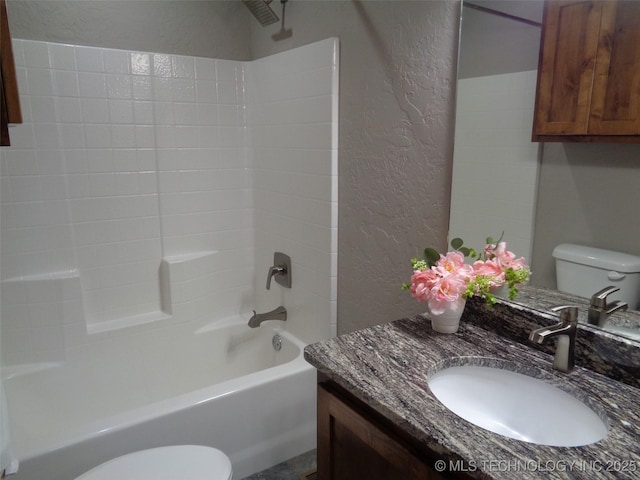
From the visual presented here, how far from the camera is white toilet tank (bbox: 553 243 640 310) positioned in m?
1.09

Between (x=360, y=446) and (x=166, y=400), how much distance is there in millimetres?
947

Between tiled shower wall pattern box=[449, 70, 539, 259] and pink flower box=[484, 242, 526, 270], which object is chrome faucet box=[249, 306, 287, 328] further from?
pink flower box=[484, 242, 526, 270]

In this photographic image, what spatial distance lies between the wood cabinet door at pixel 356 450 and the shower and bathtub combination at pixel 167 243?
2.27 feet

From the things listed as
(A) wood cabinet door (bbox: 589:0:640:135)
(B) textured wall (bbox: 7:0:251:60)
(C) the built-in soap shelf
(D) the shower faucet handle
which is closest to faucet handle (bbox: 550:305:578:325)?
(A) wood cabinet door (bbox: 589:0:640:135)

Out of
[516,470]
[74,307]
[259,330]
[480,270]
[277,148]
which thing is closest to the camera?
[516,470]

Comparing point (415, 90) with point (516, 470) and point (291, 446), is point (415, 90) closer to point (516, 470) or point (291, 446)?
point (516, 470)

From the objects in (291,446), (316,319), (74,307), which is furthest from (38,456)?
(316,319)

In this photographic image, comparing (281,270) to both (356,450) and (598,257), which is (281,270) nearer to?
(356,450)

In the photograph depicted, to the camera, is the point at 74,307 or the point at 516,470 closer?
the point at 516,470

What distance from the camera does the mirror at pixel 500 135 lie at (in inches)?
49.4

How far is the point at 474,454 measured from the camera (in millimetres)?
817

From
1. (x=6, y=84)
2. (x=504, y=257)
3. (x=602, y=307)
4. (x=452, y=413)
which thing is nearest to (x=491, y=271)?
(x=504, y=257)

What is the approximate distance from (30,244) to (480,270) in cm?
191

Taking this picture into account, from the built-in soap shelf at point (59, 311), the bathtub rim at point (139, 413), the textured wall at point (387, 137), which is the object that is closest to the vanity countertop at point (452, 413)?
the textured wall at point (387, 137)
